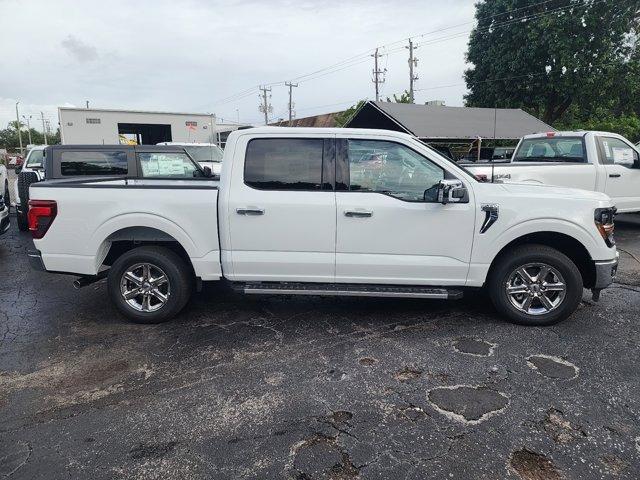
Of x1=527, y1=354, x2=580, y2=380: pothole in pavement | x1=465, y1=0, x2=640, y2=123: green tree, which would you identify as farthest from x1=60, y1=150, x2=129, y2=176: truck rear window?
x1=465, y1=0, x2=640, y2=123: green tree

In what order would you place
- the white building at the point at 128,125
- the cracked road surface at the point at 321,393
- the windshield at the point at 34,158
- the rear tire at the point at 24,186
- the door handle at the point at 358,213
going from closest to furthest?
the cracked road surface at the point at 321,393
the door handle at the point at 358,213
the rear tire at the point at 24,186
the windshield at the point at 34,158
the white building at the point at 128,125

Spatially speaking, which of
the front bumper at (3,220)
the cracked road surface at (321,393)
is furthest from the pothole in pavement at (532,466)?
the front bumper at (3,220)

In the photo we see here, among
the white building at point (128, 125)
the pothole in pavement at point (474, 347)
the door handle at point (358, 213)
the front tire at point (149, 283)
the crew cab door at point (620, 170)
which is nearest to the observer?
the pothole in pavement at point (474, 347)

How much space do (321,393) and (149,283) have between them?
7.53 feet

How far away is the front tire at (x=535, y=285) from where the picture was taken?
14.6 ft

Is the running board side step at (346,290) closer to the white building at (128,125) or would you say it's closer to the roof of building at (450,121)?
the roof of building at (450,121)

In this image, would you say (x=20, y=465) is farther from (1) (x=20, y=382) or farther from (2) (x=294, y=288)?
(2) (x=294, y=288)

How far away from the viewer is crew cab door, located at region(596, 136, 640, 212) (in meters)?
8.62

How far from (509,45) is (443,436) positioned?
1135 inches

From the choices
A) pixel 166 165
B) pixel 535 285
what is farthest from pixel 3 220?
pixel 535 285

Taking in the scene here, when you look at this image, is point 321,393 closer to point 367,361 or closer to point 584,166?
point 367,361

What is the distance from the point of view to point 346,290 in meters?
4.48

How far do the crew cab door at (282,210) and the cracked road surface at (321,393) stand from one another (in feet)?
2.12

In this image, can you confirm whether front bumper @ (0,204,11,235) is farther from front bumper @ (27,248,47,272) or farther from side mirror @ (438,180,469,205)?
side mirror @ (438,180,469,205)
